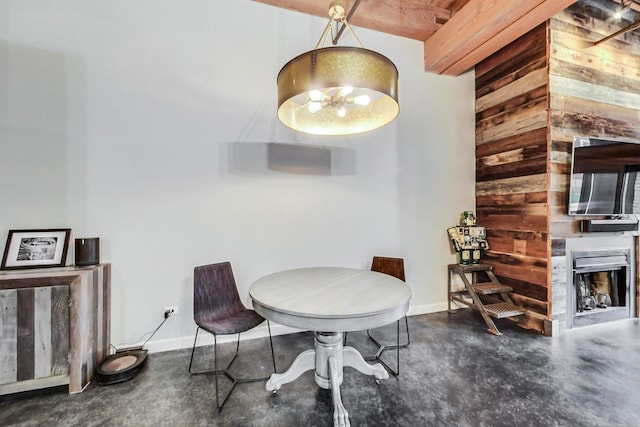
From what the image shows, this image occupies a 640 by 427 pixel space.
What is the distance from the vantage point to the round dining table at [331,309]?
56.6 inches

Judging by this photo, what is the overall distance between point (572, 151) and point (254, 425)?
12.2 feet

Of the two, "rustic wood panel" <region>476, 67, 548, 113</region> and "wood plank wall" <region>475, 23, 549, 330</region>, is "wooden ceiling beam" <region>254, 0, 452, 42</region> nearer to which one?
"wood plank wall" <region>475, 23, 549, 330</region>

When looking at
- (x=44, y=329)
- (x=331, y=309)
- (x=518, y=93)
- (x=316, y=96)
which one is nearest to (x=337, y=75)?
(x=316, y=96)

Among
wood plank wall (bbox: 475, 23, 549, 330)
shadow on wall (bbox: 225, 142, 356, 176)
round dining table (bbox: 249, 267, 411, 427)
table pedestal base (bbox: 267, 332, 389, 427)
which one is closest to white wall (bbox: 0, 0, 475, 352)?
shadow on wall (bbox: 225, 142, 356, 176)

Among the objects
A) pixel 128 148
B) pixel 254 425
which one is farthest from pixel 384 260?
pixel 128 148

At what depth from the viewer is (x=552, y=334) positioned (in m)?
2.74

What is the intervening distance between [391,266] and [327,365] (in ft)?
3.72

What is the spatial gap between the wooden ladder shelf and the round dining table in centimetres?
156

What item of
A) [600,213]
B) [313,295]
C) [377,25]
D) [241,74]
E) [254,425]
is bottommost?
[254,425]

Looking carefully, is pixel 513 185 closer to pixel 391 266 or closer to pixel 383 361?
pixel 391 266

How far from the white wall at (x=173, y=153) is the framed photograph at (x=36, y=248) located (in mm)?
89

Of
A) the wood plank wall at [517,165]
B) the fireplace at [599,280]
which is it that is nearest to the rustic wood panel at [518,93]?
the wood plank wall at [517,165]

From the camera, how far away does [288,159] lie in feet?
9.55

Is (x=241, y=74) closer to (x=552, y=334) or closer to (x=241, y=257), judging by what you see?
(x=241, y=257)
